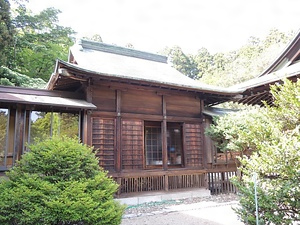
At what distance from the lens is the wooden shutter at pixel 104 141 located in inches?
250

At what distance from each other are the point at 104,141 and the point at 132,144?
2.84ft

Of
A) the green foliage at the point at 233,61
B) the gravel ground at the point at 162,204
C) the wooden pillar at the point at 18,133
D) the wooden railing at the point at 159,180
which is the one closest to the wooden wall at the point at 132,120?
the wooden railing at the point at 159,180

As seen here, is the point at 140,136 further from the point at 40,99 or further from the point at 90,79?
the point at 40,99

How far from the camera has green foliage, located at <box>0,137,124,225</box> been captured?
2930 millimetres

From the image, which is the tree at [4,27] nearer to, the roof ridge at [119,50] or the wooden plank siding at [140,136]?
the roof ridge at [119,50]

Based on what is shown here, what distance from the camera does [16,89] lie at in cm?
605

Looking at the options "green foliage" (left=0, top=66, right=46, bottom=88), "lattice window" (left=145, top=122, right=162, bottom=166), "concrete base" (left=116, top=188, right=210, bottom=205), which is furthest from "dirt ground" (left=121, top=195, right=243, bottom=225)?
"green foliage" (left=0, top=66, right=46, bottom=88)

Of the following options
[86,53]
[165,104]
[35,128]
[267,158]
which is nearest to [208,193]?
[165,104]

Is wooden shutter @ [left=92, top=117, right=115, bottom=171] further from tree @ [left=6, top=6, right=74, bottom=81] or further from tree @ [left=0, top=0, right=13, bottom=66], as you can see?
tree @ [left=6, top=6, right=74, bottom=81]

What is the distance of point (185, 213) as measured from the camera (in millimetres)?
5613

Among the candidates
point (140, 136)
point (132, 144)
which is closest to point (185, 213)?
point (132, 144)

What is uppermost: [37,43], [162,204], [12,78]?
[37,43]

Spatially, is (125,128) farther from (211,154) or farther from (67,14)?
(67,14)

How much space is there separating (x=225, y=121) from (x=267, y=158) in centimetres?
420
